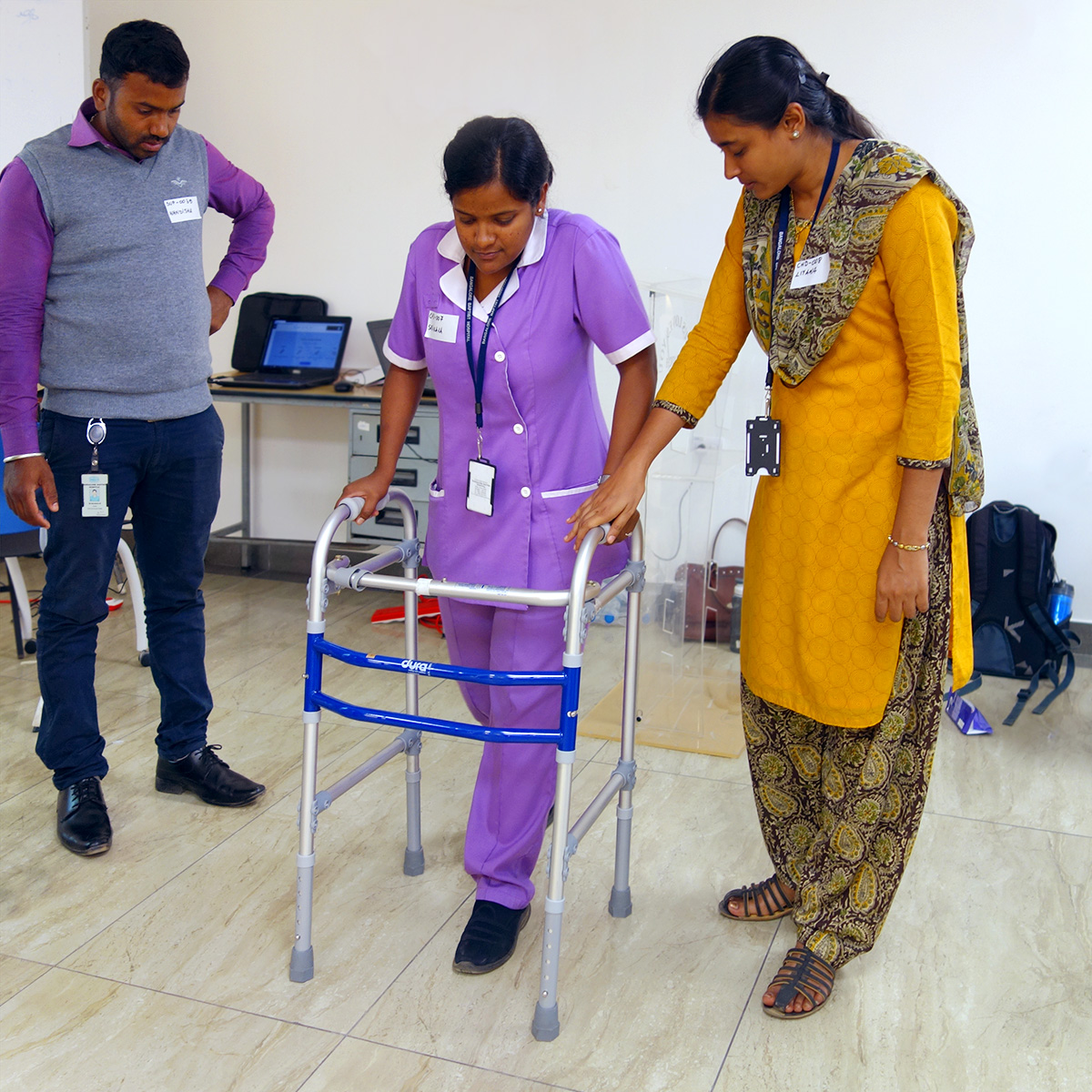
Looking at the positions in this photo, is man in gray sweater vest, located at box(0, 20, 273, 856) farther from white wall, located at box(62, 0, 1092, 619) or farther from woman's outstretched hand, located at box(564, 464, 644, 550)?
white wall, located at box(62, 0, 1092, 619)

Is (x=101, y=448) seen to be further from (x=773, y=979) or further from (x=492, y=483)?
(x=773, y=979)

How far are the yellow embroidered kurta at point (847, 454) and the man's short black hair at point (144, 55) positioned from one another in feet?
3.88

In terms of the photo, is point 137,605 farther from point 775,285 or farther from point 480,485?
point 775,285

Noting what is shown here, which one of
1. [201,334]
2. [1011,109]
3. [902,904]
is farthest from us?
[1011,109]

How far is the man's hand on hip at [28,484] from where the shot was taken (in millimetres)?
2281

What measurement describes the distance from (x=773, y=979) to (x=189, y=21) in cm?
443

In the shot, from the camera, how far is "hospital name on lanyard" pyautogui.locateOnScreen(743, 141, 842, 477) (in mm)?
1712

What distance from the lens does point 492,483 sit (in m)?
1.95

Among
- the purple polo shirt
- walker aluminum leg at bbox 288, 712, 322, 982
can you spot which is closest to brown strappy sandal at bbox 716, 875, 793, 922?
walker aluminum leg at bbox 288, 712, 322, 982

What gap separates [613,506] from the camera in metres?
1.78

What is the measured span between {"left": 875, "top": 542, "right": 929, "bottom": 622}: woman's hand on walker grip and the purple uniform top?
52 cm

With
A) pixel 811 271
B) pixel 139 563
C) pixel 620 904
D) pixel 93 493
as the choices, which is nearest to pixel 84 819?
pixel 139 563

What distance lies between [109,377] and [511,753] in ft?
3.88

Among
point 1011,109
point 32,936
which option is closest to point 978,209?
point 1011,109
